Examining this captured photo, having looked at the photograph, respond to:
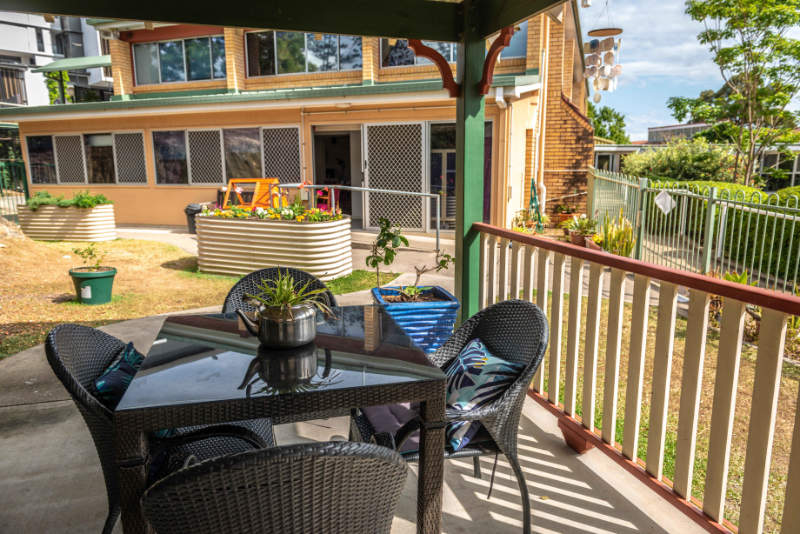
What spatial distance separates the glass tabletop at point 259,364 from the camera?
5.14 ft

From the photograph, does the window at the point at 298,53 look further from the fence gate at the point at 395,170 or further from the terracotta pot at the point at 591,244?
the terracotta pot at the point at 591,244

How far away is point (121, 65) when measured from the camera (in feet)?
48.0

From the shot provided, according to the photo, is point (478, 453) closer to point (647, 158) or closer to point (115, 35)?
point (115, 35)

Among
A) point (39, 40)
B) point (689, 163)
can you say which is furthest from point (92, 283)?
point (39, 40)

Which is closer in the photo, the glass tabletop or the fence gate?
the glass tabletop

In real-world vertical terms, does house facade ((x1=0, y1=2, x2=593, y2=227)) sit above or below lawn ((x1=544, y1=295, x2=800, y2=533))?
above

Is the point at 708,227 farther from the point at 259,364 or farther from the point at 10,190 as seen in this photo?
the point at 10,190

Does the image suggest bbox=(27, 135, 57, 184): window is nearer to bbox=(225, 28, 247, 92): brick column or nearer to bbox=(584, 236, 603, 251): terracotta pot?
bbox=(225, 28, 247, 92): brick column

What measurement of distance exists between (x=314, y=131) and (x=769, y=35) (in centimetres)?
1087

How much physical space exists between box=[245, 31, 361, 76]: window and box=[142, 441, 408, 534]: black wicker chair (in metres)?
12.7

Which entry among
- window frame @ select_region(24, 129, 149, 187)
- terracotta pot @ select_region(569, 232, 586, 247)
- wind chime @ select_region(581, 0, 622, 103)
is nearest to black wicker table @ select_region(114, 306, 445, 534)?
terracotta pot @ select_region(569, 232, 586, 247)

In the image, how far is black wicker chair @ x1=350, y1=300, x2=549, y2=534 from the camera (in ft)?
6.32

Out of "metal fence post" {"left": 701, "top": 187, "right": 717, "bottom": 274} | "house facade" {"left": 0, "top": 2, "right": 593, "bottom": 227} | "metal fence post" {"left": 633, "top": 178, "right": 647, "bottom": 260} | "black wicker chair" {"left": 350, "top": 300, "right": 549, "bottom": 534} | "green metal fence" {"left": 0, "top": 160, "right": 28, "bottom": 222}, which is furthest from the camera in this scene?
"green metal fence" {"left": 0, "top": 160, "right": 28, "bottom": 222}

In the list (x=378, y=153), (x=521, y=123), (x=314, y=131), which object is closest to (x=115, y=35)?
(x=314, y=131)
